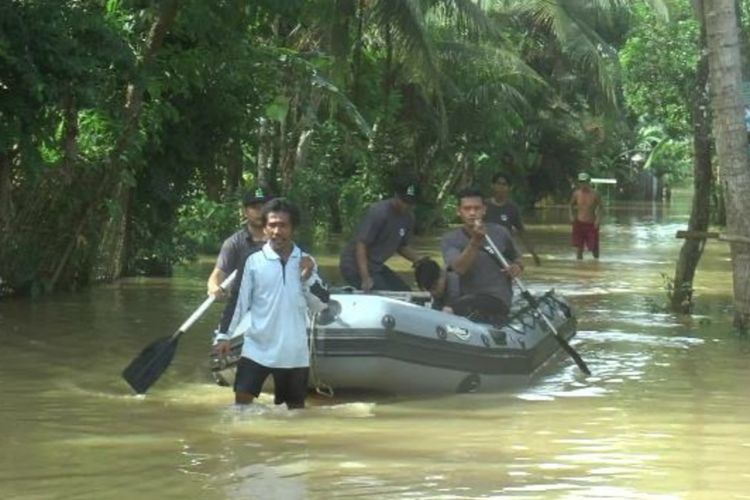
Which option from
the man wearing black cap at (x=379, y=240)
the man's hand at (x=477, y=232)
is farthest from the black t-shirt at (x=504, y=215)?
the man's hand at (x=477, y=232)

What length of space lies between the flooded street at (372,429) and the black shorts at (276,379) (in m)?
0.23

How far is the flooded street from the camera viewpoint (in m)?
7.00

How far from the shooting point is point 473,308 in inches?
419

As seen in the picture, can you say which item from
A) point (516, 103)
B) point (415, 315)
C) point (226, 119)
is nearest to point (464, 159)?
point (516, 103)

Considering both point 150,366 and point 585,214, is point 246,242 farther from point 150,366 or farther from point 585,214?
point 585,214

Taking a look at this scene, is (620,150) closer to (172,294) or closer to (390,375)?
(172,294)

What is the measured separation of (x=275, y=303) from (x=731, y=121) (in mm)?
6254

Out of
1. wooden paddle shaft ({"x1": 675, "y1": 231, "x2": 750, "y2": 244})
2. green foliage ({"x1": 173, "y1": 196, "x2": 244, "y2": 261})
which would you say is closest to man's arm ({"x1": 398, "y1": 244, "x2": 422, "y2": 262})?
wooden paddle shaft ({"x1": 675, "y1": 231, "x2": 750, "y2": 244})

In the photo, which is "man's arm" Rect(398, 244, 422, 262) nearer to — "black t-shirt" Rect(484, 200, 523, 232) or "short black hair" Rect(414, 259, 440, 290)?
"short black hair" Rect(414, 259, 440, 290)

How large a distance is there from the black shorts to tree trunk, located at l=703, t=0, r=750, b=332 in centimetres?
581

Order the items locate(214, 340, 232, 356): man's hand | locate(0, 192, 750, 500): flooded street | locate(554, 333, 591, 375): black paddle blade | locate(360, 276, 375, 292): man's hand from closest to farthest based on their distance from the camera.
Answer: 1. locate(0, 192, 750, 500): flooded street
2. locate(214, 340, 232, 356): man's hand
3. locate(360, 276, 375, 292): man's hand
4. locate(554, 333, 591, 375): black paddle blade

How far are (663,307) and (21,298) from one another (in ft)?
24.3

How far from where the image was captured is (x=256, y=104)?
17.4 meters

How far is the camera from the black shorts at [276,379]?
8078mm
